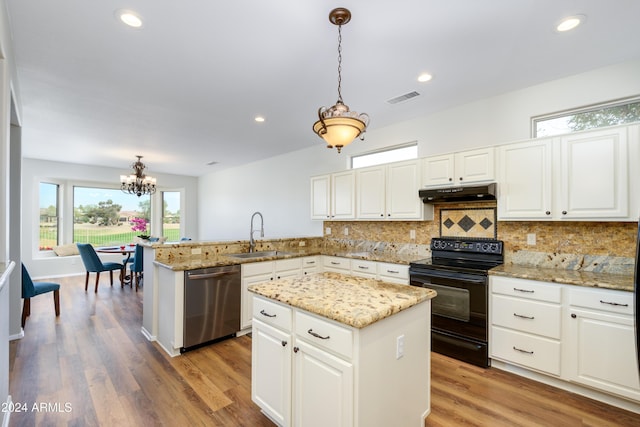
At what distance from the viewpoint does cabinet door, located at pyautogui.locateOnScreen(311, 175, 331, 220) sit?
4.43 meters

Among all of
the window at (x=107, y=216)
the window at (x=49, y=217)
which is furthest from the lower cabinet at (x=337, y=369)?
the window at (x=107, y=216)

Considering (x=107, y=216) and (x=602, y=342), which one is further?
(x=107, y=216)

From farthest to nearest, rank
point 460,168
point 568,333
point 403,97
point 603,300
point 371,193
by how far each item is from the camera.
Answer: point 371,193, point 403,97, point 460,168, point 568,333, point 603,300

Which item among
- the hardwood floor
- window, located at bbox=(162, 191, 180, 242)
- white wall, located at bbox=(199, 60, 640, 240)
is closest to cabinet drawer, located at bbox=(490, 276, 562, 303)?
the hardwood floor

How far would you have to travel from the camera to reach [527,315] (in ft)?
8.00

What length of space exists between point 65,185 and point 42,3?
6504 mm

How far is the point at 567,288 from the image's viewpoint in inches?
89.3

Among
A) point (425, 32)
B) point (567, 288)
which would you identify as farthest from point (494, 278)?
point (425, 32)

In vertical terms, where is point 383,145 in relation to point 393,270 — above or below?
above

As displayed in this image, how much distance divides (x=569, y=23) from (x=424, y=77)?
1.06 metres

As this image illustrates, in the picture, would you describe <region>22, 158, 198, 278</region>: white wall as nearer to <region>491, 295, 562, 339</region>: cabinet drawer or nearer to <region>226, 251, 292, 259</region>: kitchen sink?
<region>226, 251, 292, 259</region>: kitchen sink

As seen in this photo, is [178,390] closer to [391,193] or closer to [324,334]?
[324,334]

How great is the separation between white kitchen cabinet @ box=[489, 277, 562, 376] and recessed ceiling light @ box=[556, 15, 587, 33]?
6.33 ft

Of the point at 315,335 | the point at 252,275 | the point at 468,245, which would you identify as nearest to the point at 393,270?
the point at 468,245
